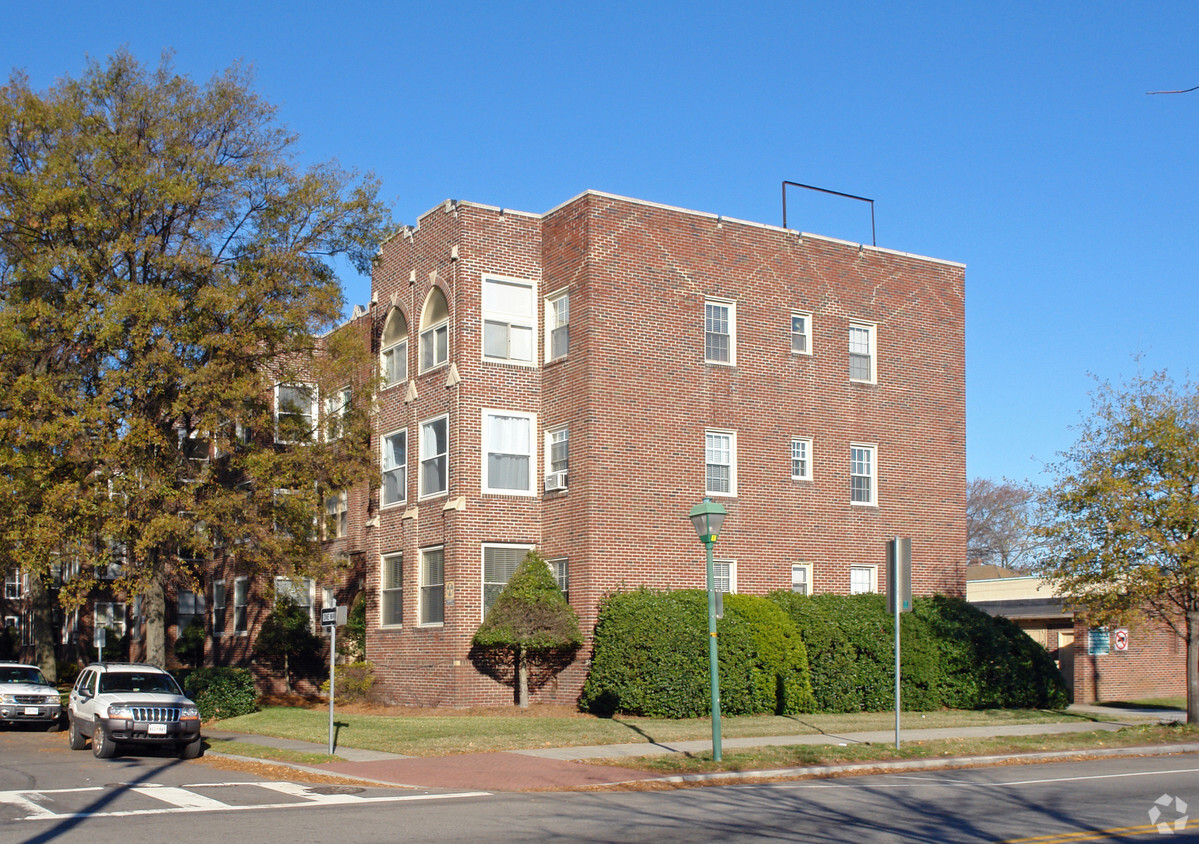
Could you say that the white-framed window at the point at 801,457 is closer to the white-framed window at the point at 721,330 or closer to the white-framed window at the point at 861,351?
the white-framed window at the point at 861,351

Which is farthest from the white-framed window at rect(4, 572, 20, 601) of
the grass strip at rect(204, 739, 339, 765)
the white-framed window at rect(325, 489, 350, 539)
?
the grass strip at rect(204, 739, 339, 765)

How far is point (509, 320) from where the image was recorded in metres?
29.6

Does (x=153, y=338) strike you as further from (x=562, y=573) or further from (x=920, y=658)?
(x=920, y=658)

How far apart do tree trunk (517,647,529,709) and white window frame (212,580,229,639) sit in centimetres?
1551

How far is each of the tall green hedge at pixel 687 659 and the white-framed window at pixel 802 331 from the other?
734 centimetres

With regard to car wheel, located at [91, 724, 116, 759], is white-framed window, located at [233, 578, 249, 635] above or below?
above

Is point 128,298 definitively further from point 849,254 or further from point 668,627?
point 849,254

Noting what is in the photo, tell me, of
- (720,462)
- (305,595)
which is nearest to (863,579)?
(720,462)

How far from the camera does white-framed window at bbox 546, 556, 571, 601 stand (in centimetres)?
2817

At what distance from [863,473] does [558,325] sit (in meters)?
8.94

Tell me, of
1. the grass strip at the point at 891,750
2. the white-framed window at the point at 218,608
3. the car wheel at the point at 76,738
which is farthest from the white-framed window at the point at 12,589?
the grass strip at the point at 891,750

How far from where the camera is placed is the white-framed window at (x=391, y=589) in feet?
101

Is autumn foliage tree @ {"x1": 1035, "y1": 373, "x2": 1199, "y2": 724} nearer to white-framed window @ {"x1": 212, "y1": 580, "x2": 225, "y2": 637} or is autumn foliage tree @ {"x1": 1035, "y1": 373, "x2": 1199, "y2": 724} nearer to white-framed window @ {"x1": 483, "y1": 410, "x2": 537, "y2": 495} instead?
white-framed window @ {"x1": 483, "y1": 410, "x2": 537, "y2": 495}

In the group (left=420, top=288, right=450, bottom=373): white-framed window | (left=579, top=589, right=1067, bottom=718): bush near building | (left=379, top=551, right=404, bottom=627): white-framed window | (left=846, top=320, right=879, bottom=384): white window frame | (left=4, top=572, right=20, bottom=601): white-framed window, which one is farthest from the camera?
(left=4, top=572, right=20, bottom=601): white-framed window
